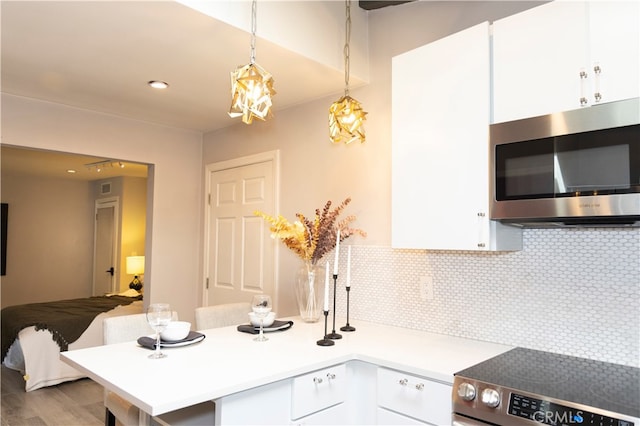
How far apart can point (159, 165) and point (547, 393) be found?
337cm

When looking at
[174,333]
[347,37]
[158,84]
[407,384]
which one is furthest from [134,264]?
[407,384]

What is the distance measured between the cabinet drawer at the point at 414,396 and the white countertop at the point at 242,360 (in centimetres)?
4

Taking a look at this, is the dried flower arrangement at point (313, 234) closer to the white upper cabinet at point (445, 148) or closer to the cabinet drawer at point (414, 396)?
the white upper cabinet at point (445, 148)

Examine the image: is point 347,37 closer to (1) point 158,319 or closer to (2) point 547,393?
(1) point 158,319

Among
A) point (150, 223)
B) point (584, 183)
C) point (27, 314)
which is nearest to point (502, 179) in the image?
point (584, 183)

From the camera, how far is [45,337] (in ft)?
13.6

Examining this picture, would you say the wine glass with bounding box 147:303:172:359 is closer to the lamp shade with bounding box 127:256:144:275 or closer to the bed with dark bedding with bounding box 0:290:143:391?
the bed with dark bedding with bounding box 0:290:143:391

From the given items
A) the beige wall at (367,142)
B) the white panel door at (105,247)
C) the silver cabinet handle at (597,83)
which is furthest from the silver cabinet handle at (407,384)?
the white panel door at (105,247)

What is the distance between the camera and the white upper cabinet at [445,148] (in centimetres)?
187

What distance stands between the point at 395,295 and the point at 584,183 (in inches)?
49.3

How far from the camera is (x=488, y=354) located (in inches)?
75.4

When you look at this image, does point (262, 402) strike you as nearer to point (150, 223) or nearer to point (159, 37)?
point (159, 37)

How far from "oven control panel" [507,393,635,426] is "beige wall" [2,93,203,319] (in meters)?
3.12

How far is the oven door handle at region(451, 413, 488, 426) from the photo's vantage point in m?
1.54
